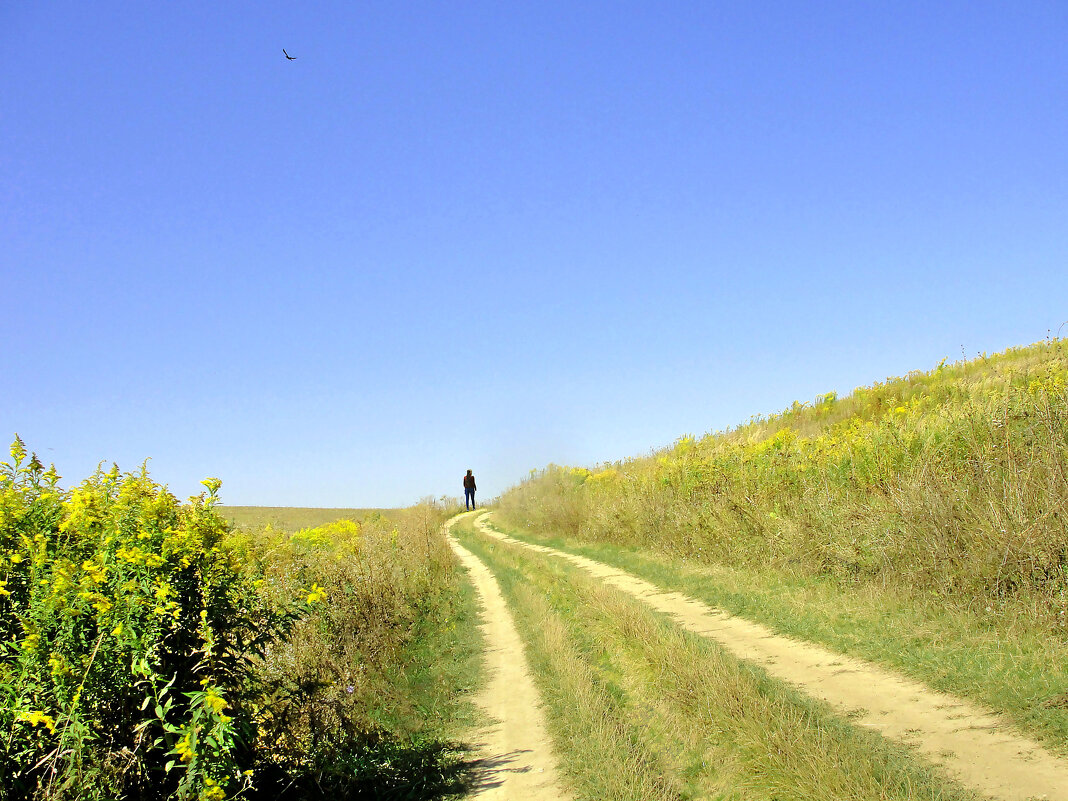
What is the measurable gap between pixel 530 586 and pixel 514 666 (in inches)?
233

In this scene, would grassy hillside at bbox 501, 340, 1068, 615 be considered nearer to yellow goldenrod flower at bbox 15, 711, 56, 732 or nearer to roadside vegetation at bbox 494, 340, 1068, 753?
roadside vegetation at bbox 494, 340, 1068, 753

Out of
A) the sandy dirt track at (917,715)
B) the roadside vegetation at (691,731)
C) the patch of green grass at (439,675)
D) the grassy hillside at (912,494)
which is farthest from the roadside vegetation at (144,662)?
the grassy hillside at (912,494)

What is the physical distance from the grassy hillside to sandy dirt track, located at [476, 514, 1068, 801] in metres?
1.82

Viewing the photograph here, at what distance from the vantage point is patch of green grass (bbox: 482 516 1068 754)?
19.9 ft

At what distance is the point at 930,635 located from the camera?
26.2 ft

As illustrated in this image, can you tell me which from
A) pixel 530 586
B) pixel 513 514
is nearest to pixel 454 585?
pixel 530 586

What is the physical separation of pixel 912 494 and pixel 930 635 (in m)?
2.25

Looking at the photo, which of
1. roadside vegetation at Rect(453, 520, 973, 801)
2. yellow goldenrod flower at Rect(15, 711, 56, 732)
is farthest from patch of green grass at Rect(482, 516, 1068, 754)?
yellow goldenrod flower at Rect(15, 711, 56, 732)

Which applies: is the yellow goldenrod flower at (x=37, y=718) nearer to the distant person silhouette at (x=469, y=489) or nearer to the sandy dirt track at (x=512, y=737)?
the sandy dirt track at (x=512, y=737)

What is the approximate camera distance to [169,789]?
4.12 meters

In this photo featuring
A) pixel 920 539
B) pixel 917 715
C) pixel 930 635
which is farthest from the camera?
pixel 920 539

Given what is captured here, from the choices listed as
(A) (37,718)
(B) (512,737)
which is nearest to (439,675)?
(B) (512,737)

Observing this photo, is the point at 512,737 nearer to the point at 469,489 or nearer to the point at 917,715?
the point at 917,715

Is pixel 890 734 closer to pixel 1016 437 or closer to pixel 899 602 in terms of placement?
pixel 899 602
